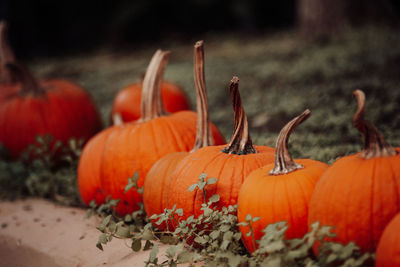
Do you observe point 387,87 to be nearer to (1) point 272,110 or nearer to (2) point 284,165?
(1) point 272,110

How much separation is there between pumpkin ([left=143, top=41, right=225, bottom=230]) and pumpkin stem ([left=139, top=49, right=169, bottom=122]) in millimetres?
476

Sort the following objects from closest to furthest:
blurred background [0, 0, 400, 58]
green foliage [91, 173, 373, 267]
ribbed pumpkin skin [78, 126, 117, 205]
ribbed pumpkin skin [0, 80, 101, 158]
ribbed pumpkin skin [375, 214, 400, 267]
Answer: ribbed pumpkin skin [375, 214, 400, 267]
green foliage [91, 173, 373, 267]
ribbed pumpkin skin [78, 126, 117, 205]
ribbed pumpkin skin [0, 80, 101, 158]
blurred background [0, 0, 400, 58]

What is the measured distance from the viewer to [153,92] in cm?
280

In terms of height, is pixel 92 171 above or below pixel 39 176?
above

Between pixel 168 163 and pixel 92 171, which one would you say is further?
pixel 92 171

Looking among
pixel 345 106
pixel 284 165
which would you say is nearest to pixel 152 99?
pixel 284 165

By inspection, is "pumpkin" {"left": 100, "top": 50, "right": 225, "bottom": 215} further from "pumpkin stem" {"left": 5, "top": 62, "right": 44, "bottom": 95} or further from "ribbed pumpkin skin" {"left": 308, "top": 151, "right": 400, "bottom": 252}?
"pumpkin stem" {"left": 5, "top": 62, "right": 44, "bottom": 95}

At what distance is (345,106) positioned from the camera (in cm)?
379

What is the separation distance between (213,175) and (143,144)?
29.2 inches

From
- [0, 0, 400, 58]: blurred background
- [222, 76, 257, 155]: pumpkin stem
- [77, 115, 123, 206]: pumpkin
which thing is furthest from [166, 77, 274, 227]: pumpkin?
[0, 0, 400, 58]: blurred background

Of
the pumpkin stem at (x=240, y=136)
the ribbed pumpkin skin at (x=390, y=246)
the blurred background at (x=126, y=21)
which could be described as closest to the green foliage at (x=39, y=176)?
the pumpkin stem at (x=240, y=136)

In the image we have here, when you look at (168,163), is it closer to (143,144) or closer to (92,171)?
(143,144)

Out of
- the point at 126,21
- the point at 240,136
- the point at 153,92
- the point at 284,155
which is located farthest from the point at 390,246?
the point at 126,21

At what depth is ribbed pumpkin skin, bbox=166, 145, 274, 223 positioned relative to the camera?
1973 millimetres
